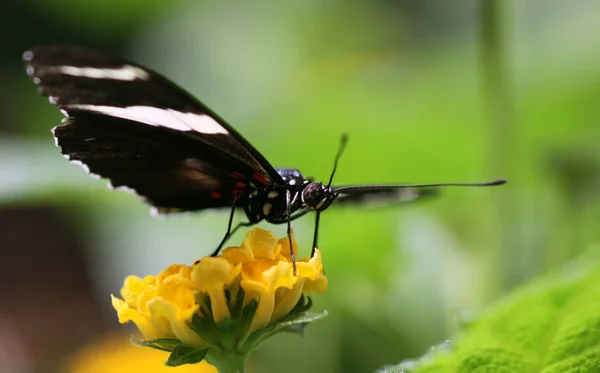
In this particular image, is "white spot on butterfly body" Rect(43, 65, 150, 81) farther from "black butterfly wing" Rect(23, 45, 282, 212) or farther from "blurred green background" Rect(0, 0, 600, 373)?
"blurred green background" Rect(0, 0, 600, 373)

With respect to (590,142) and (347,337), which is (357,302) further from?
(590,142)

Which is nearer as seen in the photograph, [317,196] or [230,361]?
[230,361]

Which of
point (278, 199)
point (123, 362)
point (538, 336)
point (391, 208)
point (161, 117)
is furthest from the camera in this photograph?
point (123, 362)

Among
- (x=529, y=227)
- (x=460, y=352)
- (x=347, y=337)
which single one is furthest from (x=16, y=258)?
(x=460, y=352)

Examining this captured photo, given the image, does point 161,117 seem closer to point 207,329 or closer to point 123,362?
point 207,329


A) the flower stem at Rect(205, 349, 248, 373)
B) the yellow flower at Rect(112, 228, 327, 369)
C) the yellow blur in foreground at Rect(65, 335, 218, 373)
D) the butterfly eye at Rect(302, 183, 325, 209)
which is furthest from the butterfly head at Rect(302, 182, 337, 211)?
the yellow blur in foreground at Rect(65, 335, 218, 373)

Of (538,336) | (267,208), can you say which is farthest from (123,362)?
(538,336)
